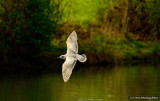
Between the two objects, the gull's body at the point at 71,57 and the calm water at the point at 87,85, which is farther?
the calm water at the point at 87,85

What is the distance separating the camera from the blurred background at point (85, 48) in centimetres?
2338

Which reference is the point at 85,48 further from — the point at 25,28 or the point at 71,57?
the point at 71,57

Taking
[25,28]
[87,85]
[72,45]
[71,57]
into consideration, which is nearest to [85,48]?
[25,28]

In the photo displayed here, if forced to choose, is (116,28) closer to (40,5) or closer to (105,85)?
(40,5)

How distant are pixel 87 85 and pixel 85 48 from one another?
29.9ft

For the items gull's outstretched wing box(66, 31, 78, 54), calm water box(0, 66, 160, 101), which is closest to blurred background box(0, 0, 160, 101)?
calm water box(0, 66, 160, 101)

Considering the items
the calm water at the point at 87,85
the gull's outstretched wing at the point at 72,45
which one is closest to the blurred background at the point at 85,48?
the calm water at the point at 87,85

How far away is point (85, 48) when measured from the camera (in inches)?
1324

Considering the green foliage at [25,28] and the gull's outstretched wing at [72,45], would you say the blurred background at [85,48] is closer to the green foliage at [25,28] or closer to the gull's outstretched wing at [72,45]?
the green foliage at [25,28]

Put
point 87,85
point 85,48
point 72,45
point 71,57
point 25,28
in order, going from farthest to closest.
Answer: point 85,48 → point 25,28 → point 87,85 → point 72,45 → point 71,57

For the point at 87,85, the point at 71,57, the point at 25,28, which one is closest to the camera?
the point at 71,57

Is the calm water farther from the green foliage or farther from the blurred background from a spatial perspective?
the green foliage

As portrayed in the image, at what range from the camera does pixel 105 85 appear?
24.7 m

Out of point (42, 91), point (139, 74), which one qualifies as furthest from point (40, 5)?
point (42, 91)
